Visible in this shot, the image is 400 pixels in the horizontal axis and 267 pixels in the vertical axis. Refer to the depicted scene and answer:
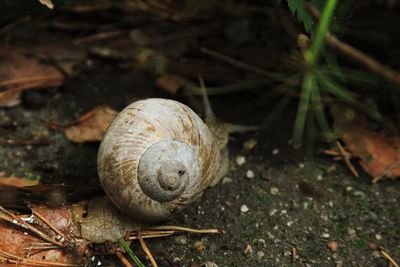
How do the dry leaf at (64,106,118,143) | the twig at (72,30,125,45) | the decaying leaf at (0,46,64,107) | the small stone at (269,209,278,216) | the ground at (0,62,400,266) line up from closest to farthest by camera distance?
the ground at (0,62,400,266) < the small stone at (269,209,278,216) < the dry leaf at (64,106,118,143) < the decaying leaf at (0,46,64,107) < the twig at (72,30,125,45)

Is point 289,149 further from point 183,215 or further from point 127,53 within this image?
point 127,53

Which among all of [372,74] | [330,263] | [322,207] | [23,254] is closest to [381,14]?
[372,74]

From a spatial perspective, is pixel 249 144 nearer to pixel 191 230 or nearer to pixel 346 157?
pixel 346 157

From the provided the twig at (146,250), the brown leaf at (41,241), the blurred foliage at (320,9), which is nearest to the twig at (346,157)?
the blurred foliage at (320,9)

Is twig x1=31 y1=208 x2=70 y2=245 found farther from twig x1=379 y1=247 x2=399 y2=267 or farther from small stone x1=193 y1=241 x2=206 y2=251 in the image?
twig x1=379 y1=247 x2=399 y2=267

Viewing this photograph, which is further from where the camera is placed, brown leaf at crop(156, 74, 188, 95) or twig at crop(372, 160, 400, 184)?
brown leaf at crop(156, 74, 188, 95)

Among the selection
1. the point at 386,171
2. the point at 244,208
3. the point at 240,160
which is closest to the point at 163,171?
the point at 244,208

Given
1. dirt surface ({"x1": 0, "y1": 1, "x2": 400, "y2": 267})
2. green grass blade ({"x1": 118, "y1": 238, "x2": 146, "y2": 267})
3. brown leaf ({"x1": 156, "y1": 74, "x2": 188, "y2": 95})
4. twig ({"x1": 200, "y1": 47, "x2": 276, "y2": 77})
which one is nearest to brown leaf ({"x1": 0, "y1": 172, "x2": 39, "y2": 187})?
dirt surface ({"x1": 0, "y1": 1, "x2": 400, "y2": 267})
